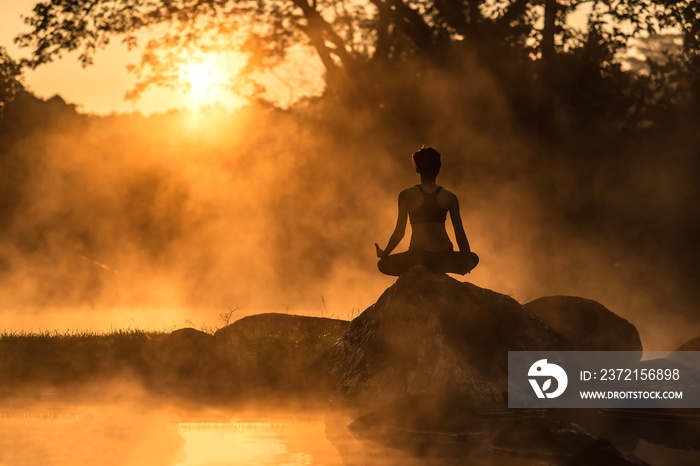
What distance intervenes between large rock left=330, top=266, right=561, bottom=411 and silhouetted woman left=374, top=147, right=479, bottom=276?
0.56 ft

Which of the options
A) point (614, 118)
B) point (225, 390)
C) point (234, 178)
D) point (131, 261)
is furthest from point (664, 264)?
point (131, 261)

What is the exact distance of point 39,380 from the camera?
1177 centimetres

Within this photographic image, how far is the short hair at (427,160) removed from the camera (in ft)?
34.8

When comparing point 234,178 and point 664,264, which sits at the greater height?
point 234,178

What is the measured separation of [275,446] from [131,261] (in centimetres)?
2945

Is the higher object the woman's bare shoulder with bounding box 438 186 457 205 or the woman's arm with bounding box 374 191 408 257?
the woman's bare shoulder with bounding box 438 186 457 205

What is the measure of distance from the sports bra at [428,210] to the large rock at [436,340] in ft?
1.64

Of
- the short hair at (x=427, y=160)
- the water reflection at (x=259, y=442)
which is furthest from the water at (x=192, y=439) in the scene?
the short hair at (x=427, y=160)

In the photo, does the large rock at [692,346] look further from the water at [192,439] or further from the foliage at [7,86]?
the foliage at [7,86]

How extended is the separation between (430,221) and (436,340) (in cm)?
125

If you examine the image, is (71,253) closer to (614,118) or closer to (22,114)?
(22,114)

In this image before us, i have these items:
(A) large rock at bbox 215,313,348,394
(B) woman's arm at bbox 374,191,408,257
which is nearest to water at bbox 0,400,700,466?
(A) large rock at bbox 215,313,348,394

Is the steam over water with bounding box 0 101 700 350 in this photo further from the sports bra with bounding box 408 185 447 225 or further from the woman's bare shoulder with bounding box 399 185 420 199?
the woman's bare shoulder with bounding box 399 185 420 199

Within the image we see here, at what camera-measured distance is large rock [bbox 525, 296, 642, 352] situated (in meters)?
11.8
